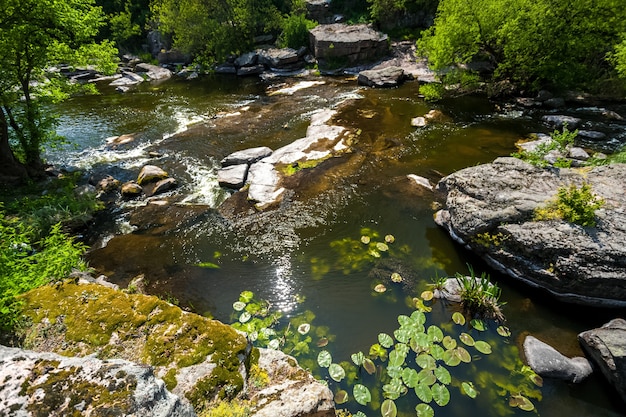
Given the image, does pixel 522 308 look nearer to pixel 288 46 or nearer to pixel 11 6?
pixel 11 6

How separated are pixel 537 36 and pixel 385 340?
21126 mm

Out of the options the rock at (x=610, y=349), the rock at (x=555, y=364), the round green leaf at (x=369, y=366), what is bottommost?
the round green leaf at (x=369, y=366)

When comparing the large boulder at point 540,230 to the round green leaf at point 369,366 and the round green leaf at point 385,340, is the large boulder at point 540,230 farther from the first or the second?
the round green leaf at point 369,366

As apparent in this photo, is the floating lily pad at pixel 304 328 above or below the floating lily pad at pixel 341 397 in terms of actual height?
below

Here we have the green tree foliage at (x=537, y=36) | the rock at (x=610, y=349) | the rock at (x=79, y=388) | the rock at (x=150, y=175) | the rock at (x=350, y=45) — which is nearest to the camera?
the rock at (x=79, y=388)

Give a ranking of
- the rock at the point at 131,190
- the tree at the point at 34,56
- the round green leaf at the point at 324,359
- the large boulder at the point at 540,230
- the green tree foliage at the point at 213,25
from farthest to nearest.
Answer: the green tree foliage at the point at 213,25
the rock at the point at 131,190
the tree at the point at 34,56
the large boulder at the point at 540,230
the round green leaf at the point at 324,359

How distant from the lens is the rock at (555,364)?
6.79 metres

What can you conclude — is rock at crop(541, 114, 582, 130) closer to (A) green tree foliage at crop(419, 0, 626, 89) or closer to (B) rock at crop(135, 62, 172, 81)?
(A) green tree foliage at crop(419, 0, 626, 89)

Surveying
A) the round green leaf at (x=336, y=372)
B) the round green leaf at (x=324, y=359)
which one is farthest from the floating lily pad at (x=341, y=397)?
the round green leaf at (x=324, y=359)

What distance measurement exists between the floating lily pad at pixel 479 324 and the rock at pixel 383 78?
23.6 m

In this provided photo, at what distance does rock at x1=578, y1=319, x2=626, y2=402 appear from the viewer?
6457 mm

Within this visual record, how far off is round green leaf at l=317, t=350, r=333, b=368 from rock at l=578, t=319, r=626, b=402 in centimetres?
589

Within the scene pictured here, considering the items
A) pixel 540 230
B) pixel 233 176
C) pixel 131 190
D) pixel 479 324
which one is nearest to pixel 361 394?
pixel 479 324

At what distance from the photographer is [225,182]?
14656 mm
